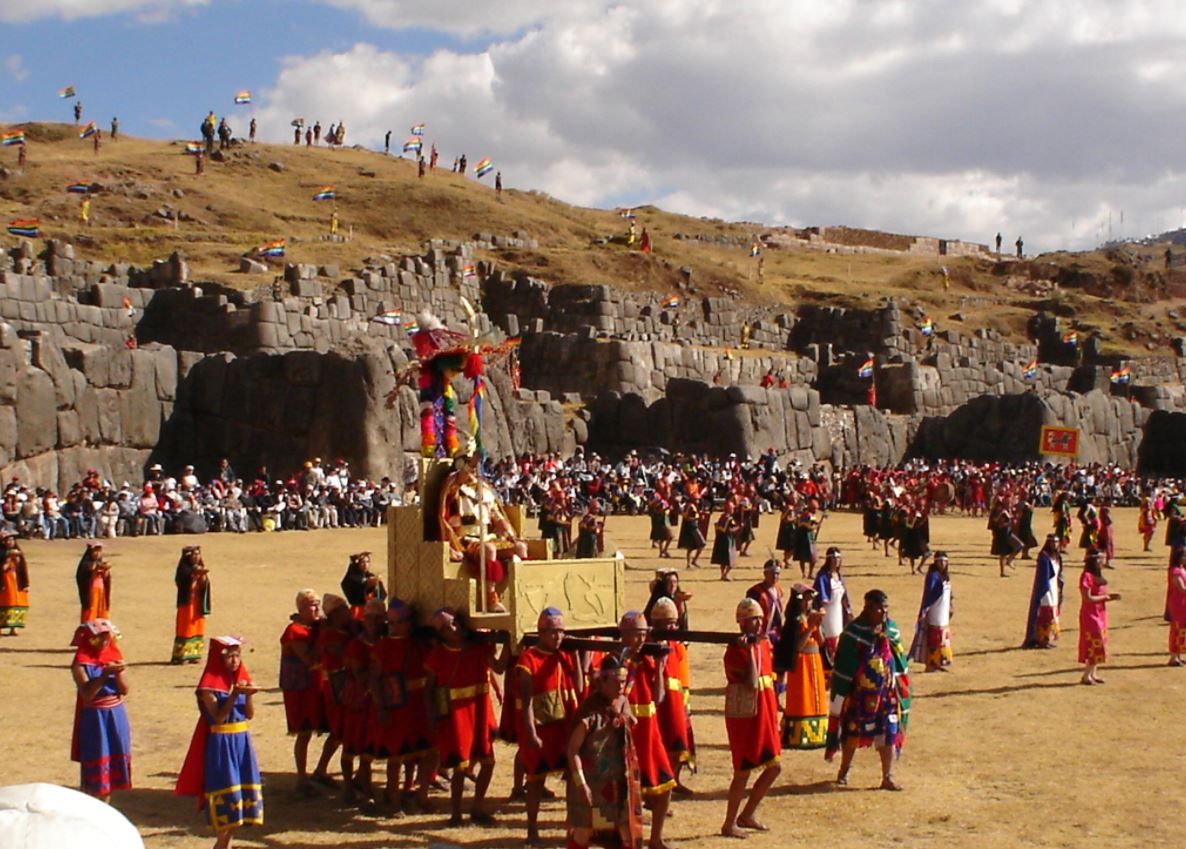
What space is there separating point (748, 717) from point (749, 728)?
7 cm

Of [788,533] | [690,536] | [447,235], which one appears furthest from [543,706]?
[447,235]

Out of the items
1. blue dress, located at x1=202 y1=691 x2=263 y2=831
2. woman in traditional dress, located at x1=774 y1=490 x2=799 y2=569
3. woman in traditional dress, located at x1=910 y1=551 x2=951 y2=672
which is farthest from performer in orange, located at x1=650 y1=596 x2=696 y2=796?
woman in traditional dress, located at x1=774 y1=490 x2=799 y2=569

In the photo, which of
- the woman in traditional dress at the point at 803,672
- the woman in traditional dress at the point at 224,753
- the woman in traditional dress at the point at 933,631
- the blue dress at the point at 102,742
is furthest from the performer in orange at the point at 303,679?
the woman in traditional dress at the point at 933,631

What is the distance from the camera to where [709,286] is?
244 ft

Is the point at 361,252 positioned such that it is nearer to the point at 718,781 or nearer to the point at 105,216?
the point at 105,216

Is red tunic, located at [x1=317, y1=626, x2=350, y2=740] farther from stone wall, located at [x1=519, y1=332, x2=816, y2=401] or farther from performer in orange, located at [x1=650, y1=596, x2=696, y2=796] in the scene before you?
stone wall, located at [x1=519, y1=332, x2=816, y2=401]

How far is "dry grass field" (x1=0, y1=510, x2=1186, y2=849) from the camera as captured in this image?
377 inches

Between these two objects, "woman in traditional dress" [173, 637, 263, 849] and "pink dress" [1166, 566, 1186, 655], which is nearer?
"woman in traditional dress" [173, 637, 263, 849]

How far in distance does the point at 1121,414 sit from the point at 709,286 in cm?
2283

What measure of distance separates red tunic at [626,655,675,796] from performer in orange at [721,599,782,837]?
519 mm

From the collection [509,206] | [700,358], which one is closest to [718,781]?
[700,358]

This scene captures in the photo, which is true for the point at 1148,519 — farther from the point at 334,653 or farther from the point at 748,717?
the point at 334,653

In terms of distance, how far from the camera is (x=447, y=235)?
251ft

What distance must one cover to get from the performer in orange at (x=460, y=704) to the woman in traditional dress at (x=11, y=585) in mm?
9896
